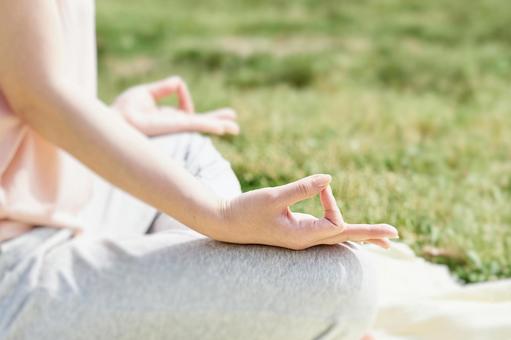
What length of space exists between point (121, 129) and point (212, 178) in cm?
36

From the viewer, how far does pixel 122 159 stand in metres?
1.55

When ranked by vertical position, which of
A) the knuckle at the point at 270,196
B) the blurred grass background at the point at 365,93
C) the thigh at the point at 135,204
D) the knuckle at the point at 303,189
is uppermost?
the knuckle at the point at 303,189

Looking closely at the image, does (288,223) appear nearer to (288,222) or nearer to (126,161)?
(288,222)

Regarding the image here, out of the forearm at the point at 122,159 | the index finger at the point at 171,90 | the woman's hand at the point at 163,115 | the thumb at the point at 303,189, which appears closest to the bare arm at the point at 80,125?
the forearm at the point at 122,159

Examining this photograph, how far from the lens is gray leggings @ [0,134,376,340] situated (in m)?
1.49

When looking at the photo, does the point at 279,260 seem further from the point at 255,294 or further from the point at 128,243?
the point at 128,243

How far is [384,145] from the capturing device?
11.0ft

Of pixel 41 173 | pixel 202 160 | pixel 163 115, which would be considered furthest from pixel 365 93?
pixel 41 173

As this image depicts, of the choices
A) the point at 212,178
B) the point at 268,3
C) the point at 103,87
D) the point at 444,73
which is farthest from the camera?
the point at 268,3

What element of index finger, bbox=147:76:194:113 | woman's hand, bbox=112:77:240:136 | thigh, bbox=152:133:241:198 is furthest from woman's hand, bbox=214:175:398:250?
index finger, bbox=147:76:194:113

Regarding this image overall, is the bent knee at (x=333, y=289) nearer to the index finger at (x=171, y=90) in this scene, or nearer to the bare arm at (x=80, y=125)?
the bare arm at (x=80, y=125)

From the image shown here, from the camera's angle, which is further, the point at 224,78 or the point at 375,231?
the point at 224,78

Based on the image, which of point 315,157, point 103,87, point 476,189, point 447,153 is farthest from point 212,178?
point 103,87

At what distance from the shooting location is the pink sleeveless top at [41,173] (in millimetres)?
1583
